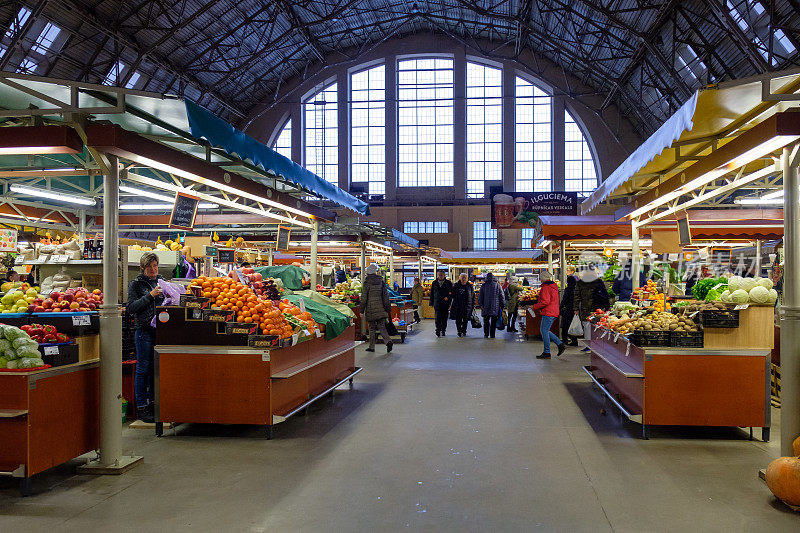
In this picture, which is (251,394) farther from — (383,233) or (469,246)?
(469,246)

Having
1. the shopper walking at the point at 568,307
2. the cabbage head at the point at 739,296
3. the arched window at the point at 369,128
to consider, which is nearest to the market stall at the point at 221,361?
the cabbage head at the point at 739,296

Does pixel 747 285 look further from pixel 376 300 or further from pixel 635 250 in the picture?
pixel 376 300

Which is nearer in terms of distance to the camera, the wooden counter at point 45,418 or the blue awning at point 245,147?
the wooden counter at point 45,418

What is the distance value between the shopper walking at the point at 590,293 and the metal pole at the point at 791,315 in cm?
690

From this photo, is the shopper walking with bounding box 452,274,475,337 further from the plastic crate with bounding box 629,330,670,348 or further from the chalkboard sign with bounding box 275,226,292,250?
the plastic crate with bounding box 629,330,670,348

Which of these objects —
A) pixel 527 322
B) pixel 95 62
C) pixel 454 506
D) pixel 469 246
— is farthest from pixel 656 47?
pixel 454 506

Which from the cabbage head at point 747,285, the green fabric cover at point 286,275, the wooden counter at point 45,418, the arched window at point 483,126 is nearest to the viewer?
the wooden counter at point 45,418

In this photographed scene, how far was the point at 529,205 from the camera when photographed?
26.5m

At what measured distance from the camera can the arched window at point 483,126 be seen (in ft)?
116

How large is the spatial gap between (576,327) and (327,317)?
7.46 m

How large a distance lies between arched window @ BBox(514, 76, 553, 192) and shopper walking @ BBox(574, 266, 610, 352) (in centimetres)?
2465

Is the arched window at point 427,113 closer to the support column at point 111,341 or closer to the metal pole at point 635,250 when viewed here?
the metal pole at point 635,250

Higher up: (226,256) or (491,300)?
(226,256)

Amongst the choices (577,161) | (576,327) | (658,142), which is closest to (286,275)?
(658,142)
